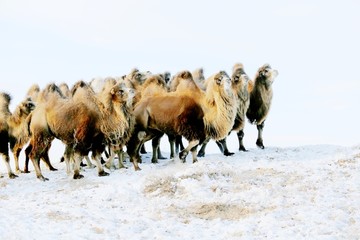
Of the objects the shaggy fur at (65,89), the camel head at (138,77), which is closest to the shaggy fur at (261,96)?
the camel head at (138,77)

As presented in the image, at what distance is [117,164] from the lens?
18.5 m

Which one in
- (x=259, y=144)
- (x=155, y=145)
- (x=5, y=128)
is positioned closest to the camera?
(x=5, y=128)

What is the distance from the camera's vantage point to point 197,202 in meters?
13.1

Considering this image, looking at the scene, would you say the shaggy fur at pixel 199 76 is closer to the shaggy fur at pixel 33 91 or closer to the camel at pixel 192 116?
the camel at pixel 192 116

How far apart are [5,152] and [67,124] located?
98.9 inches

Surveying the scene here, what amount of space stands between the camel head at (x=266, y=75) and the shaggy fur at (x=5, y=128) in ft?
24.9

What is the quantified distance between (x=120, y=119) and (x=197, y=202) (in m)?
4.54

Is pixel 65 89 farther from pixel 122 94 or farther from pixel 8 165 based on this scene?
pixel 122 94

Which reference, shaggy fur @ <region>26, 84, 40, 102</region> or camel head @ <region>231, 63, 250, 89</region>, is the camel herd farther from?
shaggy fur @ <region>26, 84, 40, 102</region>

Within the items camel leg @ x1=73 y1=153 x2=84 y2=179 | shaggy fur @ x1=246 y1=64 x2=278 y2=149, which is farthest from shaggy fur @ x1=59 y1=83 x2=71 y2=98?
shaggy fur @ x1=246 y1=64 x2=278 y2=149

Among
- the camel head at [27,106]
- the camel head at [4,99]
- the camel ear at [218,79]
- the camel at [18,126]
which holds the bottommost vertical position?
the camel at [18,126]

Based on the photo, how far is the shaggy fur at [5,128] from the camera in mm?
17969

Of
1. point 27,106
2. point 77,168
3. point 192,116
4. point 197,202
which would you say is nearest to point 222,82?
point 192,116

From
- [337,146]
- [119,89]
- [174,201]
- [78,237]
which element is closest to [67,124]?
[119,89]
